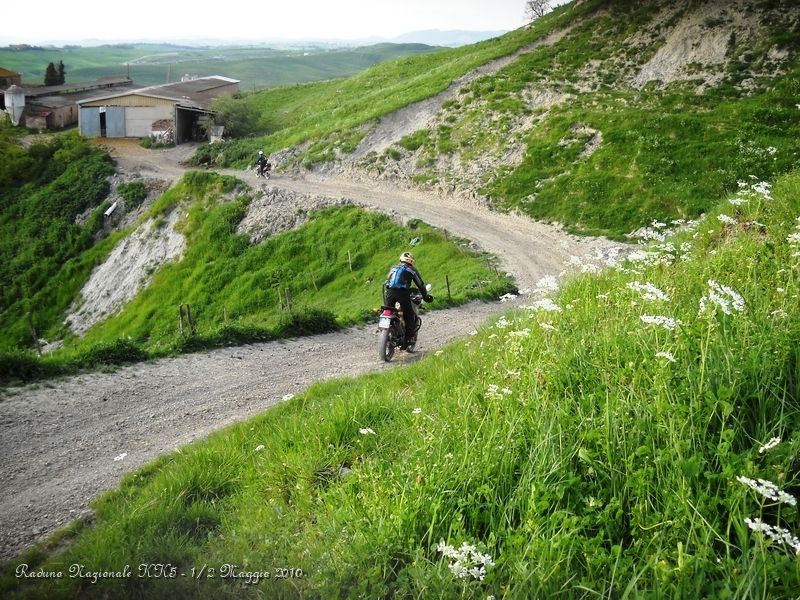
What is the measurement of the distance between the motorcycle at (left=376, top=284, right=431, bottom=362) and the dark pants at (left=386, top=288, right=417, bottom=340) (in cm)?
11

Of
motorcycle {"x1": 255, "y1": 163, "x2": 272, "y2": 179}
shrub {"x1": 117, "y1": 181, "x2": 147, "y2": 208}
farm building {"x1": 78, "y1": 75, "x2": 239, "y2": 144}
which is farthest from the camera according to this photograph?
farm building {"x1": 78, "y1": 75, "x2": 239, "y2": 144}

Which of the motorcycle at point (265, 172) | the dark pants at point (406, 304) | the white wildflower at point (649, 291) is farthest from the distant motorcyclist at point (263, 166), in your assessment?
the white wildflower at point (649, 291)

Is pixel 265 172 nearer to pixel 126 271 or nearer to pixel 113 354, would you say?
pixel 126 271

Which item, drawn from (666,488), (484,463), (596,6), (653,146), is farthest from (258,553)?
(596,6)

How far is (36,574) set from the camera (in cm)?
652

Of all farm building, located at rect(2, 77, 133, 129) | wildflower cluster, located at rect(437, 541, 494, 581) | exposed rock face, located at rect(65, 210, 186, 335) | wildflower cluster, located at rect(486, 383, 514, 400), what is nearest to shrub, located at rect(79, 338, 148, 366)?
wildflower cluster, located at rect(486, 383, 514, 400)

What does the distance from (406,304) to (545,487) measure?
11795mm

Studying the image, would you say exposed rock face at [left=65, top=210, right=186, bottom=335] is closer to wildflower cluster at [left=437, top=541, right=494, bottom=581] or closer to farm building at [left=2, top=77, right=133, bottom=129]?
farm building at [left=2, top=77, right=133, bottom=129]

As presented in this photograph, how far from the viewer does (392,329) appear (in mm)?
16875

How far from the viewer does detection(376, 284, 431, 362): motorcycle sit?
653 inches

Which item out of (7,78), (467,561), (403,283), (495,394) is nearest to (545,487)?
(467,561)

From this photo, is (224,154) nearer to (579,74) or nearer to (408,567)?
(579,74)

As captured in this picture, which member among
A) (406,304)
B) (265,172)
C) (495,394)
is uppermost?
(495,394)

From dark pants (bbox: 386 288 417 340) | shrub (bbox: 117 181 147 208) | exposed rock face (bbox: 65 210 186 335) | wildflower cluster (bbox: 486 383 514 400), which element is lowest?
exposed rock face (bbox: 65 210 186 335)
